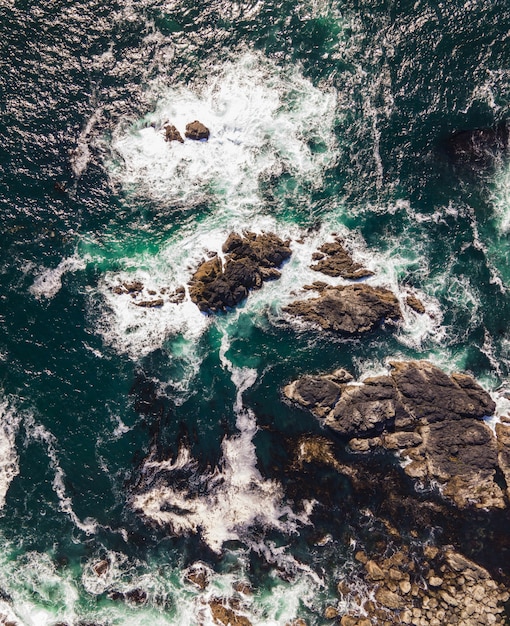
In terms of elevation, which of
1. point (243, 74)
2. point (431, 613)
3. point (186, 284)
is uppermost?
point (243, 74)

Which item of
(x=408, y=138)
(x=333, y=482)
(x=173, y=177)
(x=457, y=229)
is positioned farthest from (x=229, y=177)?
(x=333, y=482)

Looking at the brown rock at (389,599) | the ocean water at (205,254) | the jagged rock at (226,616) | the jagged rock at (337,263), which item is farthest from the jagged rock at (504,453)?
the jagged rock at (226,616)

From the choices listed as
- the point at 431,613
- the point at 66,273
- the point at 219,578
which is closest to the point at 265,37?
the point at 66,273

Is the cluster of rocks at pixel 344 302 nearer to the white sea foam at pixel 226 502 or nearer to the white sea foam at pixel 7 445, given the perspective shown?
the white sea foam at pixel 226 502

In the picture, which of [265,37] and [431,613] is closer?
[431,613]

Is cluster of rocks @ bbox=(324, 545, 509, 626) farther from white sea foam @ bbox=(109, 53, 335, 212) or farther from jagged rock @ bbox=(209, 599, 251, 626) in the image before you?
white sea foam @ bbox=(109, 53, 335, 212)

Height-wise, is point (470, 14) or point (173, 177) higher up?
point (470, 14)

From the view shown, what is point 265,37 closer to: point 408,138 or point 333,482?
point 408,138
